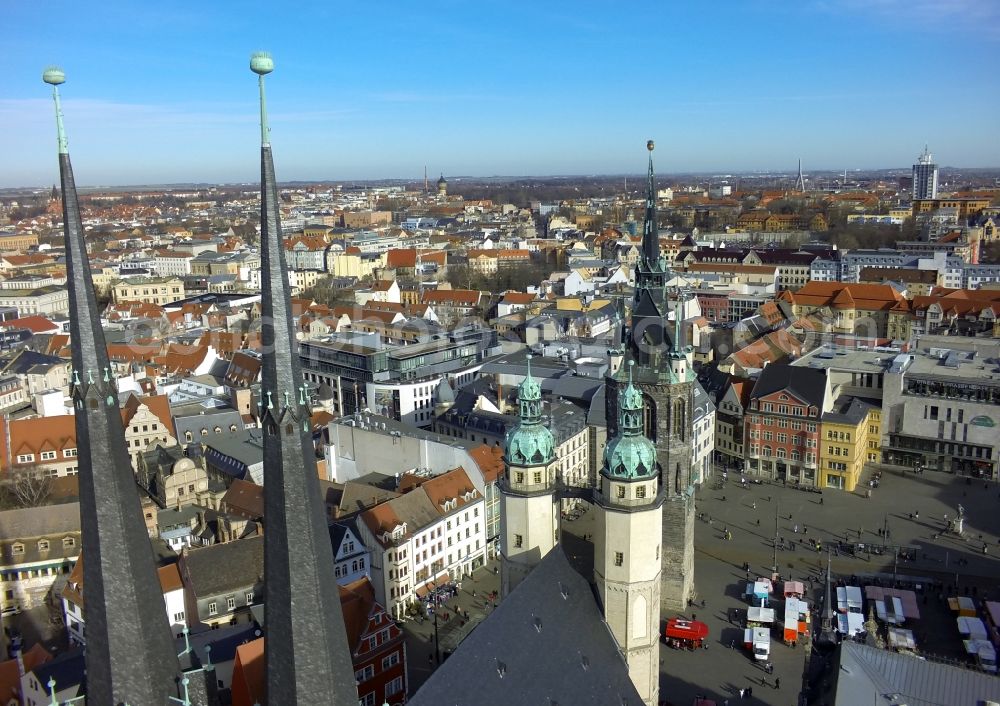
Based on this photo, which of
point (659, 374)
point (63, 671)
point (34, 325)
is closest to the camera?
point (63, 671)

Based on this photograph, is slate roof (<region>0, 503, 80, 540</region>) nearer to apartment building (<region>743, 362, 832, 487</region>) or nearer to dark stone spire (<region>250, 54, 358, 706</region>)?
dark stone spire (<region>250, 54, 358, 706</region>)

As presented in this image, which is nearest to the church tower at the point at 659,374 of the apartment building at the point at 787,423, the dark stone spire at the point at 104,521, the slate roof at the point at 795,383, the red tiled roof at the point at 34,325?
the apartment building at the point at 787,423

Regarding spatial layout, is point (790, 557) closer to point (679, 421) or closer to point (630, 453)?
point (679, 421)

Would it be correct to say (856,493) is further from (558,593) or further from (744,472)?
(558,593)

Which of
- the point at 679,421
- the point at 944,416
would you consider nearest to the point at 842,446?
the point at 944,416

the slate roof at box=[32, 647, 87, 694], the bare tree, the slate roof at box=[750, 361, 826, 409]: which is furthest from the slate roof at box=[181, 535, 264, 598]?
the slate roof at box=[750, 361, 826, 409]

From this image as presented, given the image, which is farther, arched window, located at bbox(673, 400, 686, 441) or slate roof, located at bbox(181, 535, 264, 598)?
arched window, located at bbox(673, 400, 686, 441)

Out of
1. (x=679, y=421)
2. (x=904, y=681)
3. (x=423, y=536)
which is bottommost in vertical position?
(x=423, y=536)
